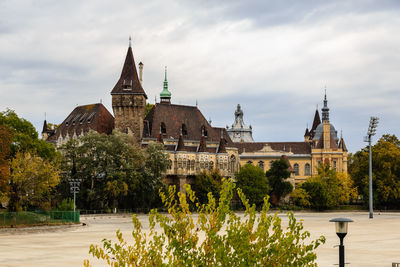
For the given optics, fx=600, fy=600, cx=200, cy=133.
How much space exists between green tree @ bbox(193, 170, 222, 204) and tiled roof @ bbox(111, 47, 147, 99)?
18369mm

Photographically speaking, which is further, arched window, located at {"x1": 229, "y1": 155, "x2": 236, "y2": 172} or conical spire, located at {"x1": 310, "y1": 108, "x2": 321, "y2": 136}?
conical spire, located at {"x1": 310, "y1": 108, "x2": 321, "y2": 136}

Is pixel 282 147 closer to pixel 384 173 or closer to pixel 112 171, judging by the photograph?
pixel 384 173

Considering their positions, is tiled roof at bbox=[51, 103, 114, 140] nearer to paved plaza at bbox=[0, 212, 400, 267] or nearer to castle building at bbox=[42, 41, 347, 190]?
castle building at bbox=[42, 41, 347, 190]

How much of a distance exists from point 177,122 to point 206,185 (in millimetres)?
20448

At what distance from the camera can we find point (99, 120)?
10288 centimetres

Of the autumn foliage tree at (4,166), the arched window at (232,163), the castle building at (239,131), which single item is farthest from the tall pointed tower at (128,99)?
the castle building at (239,131)

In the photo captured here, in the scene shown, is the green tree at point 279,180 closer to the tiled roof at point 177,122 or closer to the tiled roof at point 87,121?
the tiled roof at point 177,122

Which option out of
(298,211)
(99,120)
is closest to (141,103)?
(99,120)

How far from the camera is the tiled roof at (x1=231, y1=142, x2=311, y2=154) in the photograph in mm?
141500

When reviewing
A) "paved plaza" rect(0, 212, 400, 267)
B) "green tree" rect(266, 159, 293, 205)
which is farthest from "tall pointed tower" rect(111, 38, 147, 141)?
"paved plaza" rect(0, 212, 400, 267)

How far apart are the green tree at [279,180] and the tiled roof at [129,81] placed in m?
26.4

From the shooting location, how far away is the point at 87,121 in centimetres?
10306

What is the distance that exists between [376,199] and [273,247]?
311 feet

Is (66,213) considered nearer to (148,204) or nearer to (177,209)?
(148,204)
